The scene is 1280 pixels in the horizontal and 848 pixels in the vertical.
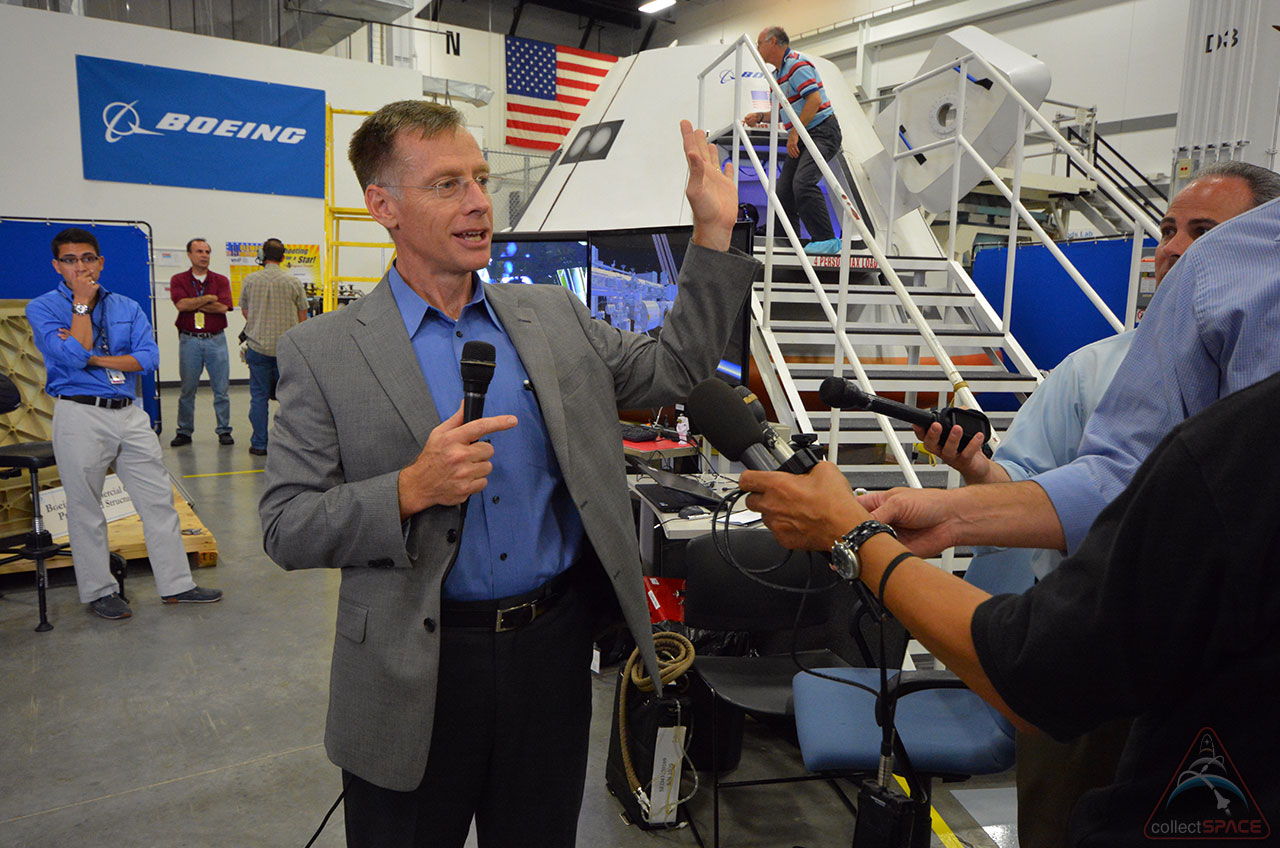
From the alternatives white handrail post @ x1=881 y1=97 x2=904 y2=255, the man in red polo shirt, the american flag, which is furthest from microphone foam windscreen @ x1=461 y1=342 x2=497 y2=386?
the american flag

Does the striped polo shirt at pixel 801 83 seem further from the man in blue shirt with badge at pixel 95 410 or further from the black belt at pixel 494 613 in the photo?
the black belt at pixel 494 613

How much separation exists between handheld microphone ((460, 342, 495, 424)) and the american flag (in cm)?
1680

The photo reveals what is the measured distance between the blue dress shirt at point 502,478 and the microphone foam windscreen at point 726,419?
0.92ft

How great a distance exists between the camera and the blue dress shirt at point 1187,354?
998 millimetres

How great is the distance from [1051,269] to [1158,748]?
529cm

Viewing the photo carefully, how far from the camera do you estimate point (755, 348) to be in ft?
15.1

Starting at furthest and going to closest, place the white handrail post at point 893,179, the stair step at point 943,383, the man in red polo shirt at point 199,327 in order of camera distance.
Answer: the man in red polo shirt at point 199,327 < the white handrail post at point 893,179 < the stair step at point 943,383

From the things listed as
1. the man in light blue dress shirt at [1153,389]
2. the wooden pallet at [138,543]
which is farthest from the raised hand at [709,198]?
the wooden pallet at [138,543]

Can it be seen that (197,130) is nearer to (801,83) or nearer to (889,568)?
(801,83)

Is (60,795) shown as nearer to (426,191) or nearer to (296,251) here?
(426,191)

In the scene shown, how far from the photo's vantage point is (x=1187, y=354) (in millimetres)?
1072

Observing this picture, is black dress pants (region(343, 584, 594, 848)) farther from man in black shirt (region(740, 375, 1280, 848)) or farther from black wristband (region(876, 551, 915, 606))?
man in black shirt (region(740, 375, 1280, 848))

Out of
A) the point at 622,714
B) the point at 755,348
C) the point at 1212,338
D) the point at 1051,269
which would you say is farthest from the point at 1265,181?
the point at 1051,269

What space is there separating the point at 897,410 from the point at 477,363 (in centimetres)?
66
